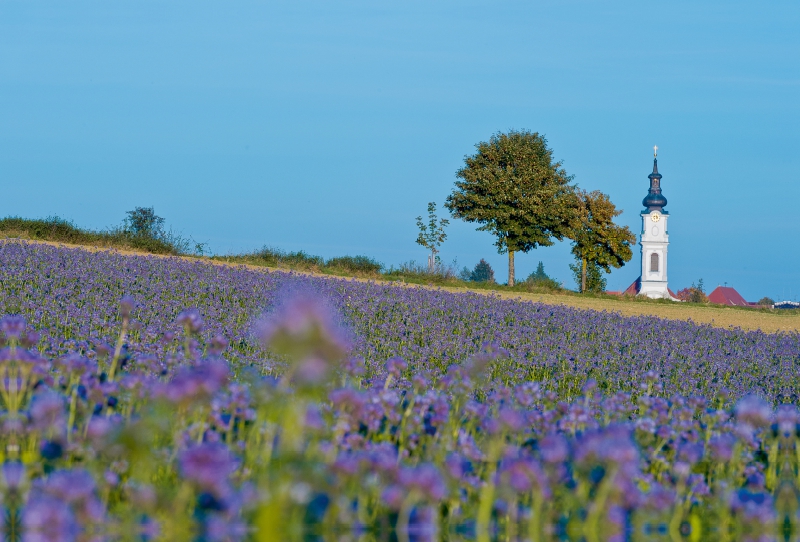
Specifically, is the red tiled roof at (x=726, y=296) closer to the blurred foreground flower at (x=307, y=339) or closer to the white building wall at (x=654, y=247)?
the white building wall at (x=654, y=247)

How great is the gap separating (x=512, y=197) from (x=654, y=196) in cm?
6400

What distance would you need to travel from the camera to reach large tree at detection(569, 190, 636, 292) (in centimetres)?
6394

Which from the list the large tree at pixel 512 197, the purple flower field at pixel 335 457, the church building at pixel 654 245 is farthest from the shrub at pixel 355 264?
the church building at pixel 654 245

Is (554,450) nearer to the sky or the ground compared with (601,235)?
nearer to the ground

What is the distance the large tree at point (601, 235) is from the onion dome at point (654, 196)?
39.6m

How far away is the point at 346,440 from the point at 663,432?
130 cm

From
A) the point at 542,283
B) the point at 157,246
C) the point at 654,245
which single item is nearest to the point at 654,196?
the point at 654,245

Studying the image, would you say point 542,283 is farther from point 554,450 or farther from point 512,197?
point 554,450

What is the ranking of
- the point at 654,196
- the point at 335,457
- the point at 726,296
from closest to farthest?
the point at 335,457, the point at 654,196, the point at 726,296

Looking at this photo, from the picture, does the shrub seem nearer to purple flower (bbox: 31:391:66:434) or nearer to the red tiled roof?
purple flower (bbox: 31:391:66:434)

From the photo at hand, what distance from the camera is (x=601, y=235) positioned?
64250 mm

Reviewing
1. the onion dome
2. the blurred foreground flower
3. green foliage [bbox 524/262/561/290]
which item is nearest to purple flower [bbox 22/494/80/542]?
the blurred foreground flower

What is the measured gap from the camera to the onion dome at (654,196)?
103 meters

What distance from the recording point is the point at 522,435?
3008mm
